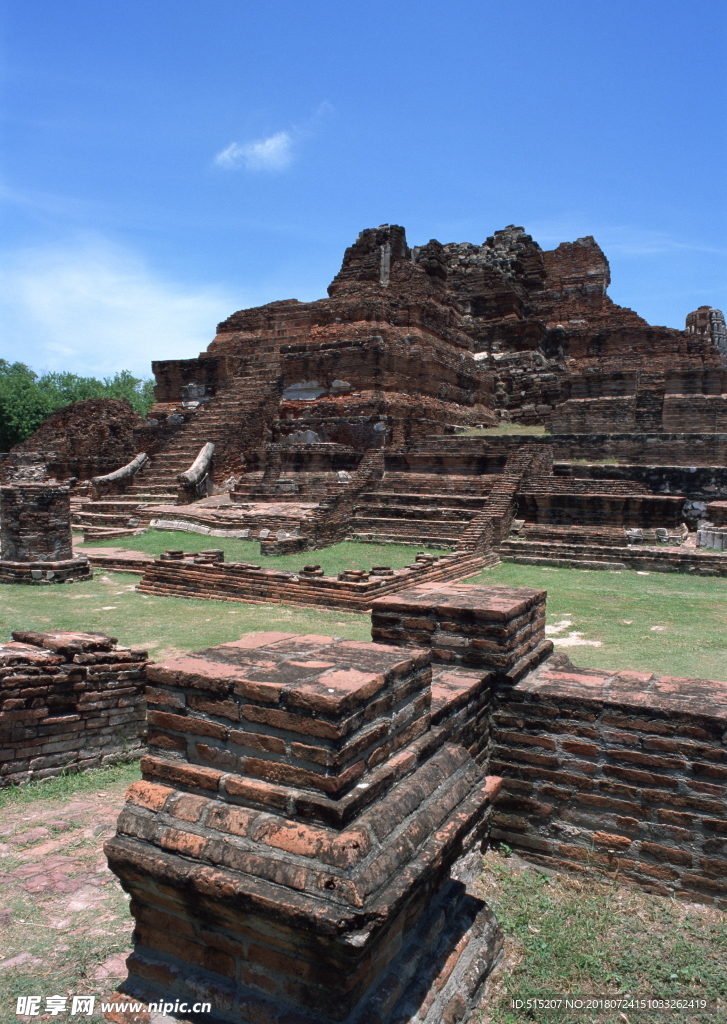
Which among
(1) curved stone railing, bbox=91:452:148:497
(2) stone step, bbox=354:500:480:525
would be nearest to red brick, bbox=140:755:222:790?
(2) stone step, bbox=354:500:480:525

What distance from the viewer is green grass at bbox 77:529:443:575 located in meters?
10.9

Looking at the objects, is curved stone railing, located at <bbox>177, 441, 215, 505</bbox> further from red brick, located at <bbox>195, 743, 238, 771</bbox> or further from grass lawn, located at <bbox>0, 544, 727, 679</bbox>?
red brick, located at <bbox>195, 743, 238, 771</bbox>

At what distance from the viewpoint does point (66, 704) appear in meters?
4.16

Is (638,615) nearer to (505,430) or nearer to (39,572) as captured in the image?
(39,572)

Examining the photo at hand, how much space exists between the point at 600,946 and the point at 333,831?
1.31 metres

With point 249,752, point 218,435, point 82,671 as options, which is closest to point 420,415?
point 218,435

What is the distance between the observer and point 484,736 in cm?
308

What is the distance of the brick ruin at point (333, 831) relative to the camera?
1721 millimetres

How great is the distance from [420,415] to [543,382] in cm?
694

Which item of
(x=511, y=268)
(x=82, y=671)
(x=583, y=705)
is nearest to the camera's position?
(x=583, y=705)

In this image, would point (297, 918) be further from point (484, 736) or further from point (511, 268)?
point (511, 268)

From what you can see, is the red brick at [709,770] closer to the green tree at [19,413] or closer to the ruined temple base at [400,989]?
the ruined temple base at [400,989]

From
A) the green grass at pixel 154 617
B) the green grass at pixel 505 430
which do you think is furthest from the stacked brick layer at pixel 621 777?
the green grass at pixel 505 430

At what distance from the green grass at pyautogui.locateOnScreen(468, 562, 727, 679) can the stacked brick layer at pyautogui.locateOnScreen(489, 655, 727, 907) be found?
81.1 inches
